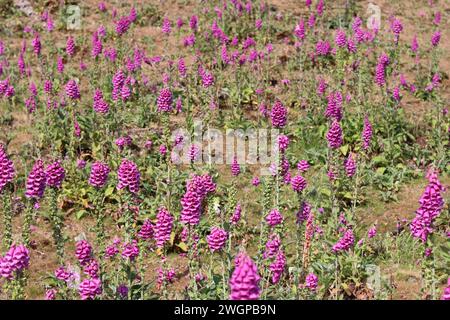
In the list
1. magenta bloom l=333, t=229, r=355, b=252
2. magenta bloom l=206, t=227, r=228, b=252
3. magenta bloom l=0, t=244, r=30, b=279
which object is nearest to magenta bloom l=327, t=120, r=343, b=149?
magenta bloom l=333, t=229, r=355, b=252

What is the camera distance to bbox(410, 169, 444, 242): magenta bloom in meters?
5.51

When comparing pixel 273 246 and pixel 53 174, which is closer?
pixel 273 246

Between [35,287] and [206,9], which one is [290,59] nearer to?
[206,9]

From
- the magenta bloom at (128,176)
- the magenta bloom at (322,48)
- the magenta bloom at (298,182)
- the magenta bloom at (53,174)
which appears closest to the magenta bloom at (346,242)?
the magenta bloom at (298,182)

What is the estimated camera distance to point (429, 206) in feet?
18.5

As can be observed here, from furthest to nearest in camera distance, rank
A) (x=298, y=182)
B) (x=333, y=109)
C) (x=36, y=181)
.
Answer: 1. (x=333, y=109)
2. (x=298, y=182)
3. (x=36, y=181)

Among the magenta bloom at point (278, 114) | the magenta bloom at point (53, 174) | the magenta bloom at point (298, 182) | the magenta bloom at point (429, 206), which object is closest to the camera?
the magenta bloom at point (429, 206)

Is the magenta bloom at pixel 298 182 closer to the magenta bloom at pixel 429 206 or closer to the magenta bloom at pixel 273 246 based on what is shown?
the magenta bloom at pixel 273 246

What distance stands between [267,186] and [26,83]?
27.9 feet

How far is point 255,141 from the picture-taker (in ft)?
37.5

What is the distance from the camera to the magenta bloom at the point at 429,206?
5.51 meters

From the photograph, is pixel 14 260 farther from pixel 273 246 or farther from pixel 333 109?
pixel 333 109

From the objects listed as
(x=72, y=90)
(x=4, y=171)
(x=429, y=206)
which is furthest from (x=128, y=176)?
(x=72, y=90)

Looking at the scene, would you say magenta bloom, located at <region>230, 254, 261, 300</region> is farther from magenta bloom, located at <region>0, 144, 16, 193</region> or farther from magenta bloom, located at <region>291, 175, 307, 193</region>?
magenta bloom, located at <region>0, 144, 16, 193</region>
